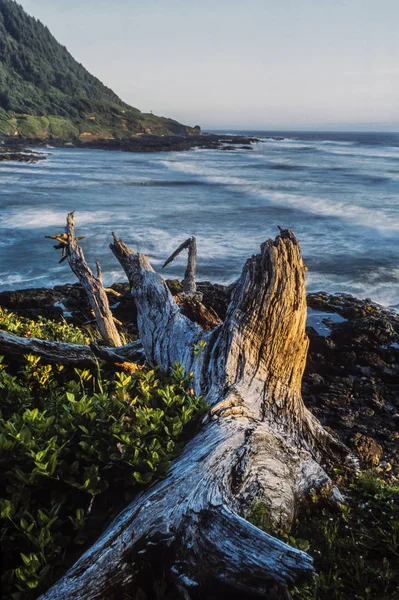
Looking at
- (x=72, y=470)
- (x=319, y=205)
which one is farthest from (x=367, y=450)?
(x=319, y=205)

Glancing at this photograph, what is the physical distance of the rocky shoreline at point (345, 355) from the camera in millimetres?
7090

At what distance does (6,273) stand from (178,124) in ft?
420

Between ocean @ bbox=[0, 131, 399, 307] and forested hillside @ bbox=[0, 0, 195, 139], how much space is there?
158 feet

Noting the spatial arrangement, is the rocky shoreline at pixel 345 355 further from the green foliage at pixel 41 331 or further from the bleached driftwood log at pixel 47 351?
the bleached driftwood log at pixel 47 351

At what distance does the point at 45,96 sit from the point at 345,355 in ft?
420

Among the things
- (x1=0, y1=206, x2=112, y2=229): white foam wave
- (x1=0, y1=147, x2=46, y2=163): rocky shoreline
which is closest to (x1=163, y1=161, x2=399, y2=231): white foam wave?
(x1=0, y1=206, x2=112, y2=229): white foam wave

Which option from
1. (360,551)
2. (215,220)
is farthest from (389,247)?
(360,551)

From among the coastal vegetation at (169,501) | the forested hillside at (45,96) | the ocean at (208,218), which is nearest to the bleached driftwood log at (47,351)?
the coastal vegetation at (169,501)

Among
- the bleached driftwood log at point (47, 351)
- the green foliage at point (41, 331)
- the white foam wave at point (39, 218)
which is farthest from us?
the white foam wave at point (39, 218)

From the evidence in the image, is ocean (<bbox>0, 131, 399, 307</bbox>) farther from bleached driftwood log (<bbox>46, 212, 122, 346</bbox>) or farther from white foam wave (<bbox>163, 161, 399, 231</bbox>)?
bleached driftwood log (<bbox>46, 212, 122, 346</bbox>)

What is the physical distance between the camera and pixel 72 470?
264 cm

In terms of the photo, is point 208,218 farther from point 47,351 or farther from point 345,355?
point 47,351

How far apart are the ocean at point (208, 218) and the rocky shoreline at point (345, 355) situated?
6.77 ft

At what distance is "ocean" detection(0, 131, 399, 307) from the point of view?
1695cm
